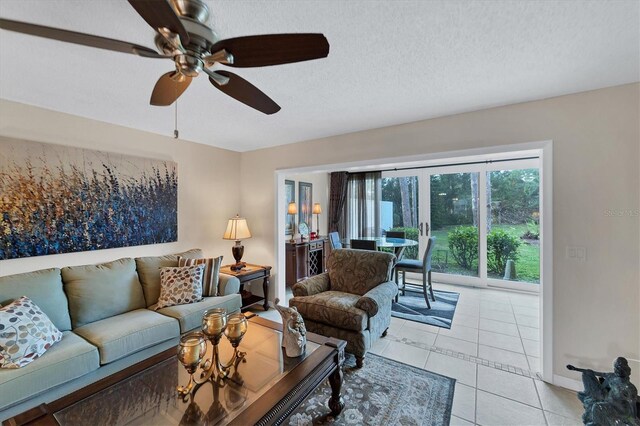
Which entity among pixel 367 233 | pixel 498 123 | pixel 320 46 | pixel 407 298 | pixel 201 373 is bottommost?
pixel 407 298

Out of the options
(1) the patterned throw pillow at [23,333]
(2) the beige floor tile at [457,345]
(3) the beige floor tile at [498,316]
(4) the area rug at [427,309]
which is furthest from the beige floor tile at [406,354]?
(1) the patterned throw pillow at [23,333]

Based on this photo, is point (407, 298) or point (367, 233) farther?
point (367, 233)

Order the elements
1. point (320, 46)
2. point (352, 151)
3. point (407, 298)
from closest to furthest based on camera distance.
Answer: point (320, 46)
point (352, 151)
point (407, 298)

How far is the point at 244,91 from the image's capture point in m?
1.53

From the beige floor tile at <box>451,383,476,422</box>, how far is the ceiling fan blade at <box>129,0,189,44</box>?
2.79 metres

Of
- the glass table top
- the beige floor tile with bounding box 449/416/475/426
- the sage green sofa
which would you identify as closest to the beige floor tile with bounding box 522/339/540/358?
the beige floor tile with bounding box 449/416/475/426

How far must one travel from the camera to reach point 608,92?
6.82 feet

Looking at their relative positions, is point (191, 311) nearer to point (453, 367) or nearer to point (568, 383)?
point (453, 367)

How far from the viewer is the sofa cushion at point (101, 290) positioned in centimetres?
231

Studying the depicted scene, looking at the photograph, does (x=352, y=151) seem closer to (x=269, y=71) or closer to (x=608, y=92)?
(x=269, y=71)

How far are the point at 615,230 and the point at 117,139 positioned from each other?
4.76m

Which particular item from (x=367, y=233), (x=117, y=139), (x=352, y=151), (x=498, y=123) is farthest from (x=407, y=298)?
(x=117, y=139)

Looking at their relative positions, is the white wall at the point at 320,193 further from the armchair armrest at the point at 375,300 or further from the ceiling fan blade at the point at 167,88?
the ceiling fan blade at the point at 167,88

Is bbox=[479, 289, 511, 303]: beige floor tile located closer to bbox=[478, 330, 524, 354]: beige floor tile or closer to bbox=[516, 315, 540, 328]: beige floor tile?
Result: bbox=[516, 315, 540, 328]: beige floor tile
